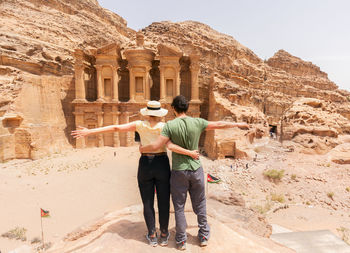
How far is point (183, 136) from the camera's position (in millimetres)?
2650

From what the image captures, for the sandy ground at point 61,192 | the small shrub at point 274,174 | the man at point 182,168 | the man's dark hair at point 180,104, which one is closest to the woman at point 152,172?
the man at point 182,168

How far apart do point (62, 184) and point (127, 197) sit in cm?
431

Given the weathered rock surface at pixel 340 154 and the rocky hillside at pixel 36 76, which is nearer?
the rocky hillside at pixel 36 76

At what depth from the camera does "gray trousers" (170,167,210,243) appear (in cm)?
264

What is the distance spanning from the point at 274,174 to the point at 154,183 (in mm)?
12580

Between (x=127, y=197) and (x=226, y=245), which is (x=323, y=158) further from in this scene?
(x=226, y=245)

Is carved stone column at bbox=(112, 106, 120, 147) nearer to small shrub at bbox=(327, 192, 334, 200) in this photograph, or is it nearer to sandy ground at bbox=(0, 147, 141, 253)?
sandy ground at bbox=(0, 147, 141, 253)

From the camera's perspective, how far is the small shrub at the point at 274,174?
12673 mm

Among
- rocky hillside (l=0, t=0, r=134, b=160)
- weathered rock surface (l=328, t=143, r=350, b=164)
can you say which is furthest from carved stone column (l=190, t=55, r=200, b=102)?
weathered rock surface (l=328, t=143, r=350, b=164)

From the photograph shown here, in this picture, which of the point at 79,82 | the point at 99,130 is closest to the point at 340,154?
the point at 99,130

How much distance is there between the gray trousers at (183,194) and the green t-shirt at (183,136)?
105 millimetres

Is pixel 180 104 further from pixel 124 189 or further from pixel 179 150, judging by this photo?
pixel 124 189

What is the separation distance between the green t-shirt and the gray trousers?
105mm

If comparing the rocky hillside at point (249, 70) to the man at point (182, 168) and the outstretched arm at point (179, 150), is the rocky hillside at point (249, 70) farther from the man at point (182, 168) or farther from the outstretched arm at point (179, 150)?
the outstretched arm at point (179, 150)
